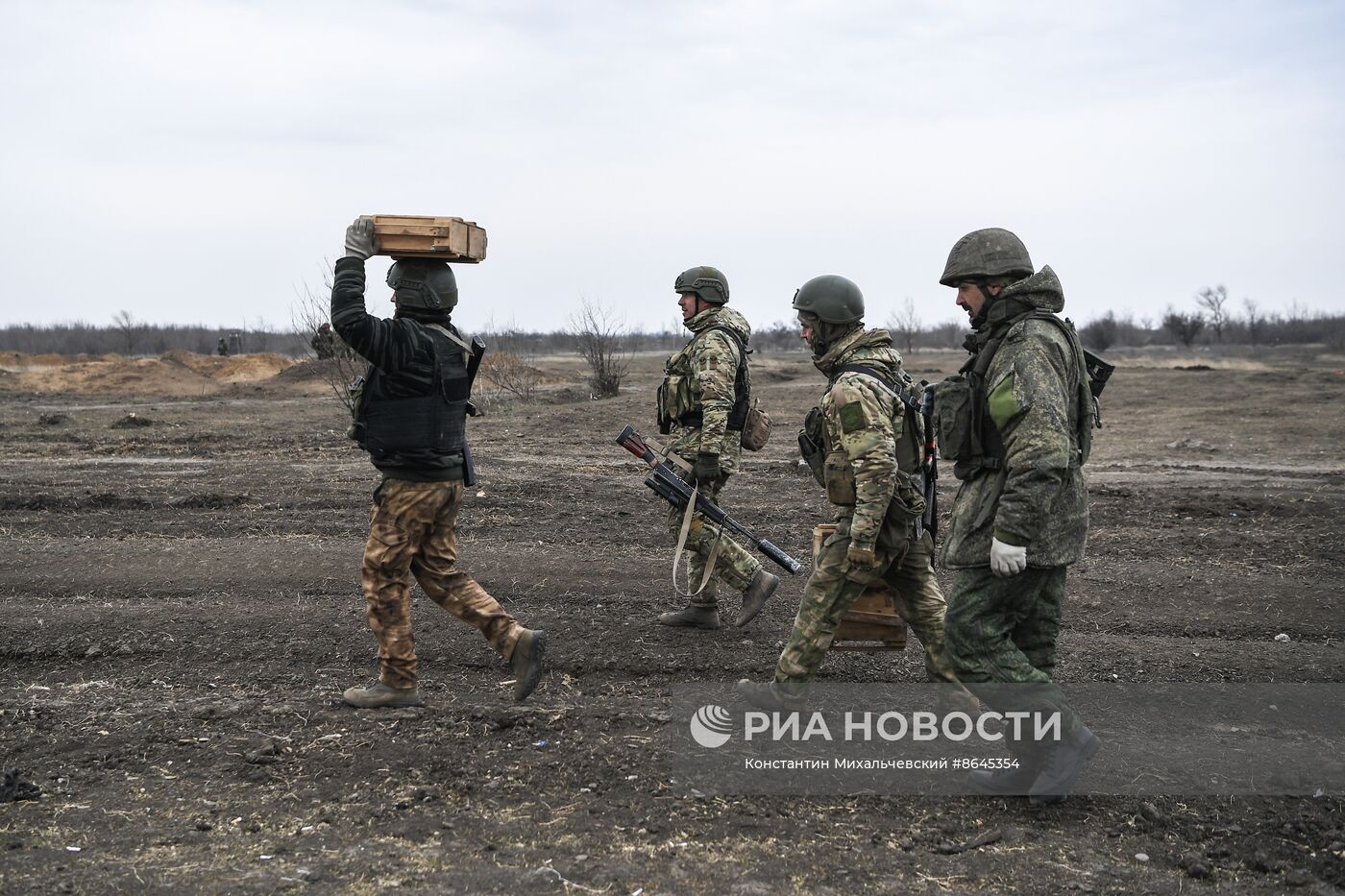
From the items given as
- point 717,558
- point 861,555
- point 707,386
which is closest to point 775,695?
point 861,555

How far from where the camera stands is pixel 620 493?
37.4ft

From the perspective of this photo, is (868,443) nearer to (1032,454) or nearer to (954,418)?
(954,418)

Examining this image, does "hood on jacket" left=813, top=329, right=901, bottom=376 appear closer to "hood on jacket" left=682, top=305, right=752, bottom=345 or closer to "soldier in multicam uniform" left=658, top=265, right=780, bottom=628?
"soldier in multicam uniform" left=658, top=265, right=780, bottom=628

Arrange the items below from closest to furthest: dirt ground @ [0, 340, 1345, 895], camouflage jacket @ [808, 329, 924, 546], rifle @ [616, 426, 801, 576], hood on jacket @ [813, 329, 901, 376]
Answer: dirt ground @ [0, 340, 1345, 895] → camouflage jacket @ [808, 329, 924, 546] → hood on jacket @ [813, 329, 901, 376] → rifle @ [616, 426, 801, 576]

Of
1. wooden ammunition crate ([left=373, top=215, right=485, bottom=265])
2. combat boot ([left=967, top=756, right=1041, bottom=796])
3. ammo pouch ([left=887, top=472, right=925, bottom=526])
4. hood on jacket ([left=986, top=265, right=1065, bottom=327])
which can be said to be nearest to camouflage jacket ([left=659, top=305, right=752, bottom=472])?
wooden ammunition crate ([left=373, top=215, right=485, bottom=265])

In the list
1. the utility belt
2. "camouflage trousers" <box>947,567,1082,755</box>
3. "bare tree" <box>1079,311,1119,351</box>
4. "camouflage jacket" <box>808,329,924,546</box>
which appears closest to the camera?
"camouflage trousers" <box>947,567,1082,755</box>

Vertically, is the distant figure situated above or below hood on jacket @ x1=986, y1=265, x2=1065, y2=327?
above

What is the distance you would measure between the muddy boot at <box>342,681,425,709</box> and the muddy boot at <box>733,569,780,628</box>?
82.9 inches

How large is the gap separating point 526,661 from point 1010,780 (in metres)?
2.18

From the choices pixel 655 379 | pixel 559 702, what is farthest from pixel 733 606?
pixel 655 379

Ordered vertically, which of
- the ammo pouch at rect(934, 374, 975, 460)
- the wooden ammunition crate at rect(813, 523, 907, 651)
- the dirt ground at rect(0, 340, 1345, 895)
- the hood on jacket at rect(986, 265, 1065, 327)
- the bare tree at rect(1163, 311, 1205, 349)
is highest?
the bare tree at rect(1163, 311, 1205, 349)

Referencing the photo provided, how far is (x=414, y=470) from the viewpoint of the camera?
501 cm

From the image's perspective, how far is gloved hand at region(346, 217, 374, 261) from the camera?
4.77m

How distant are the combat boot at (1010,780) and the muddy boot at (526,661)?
200 centimetres
